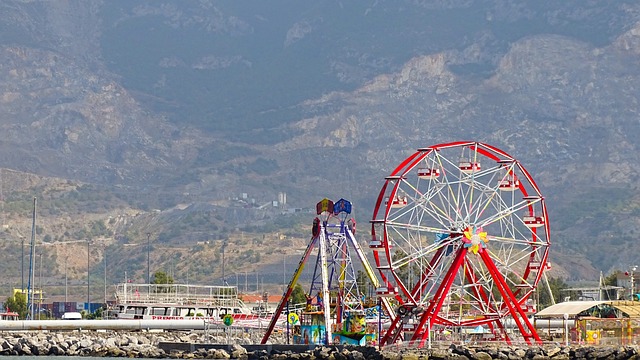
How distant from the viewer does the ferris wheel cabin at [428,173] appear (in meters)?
117

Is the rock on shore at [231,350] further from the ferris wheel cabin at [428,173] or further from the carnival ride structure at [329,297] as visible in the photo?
the ferris wheel cabin at [428,173]

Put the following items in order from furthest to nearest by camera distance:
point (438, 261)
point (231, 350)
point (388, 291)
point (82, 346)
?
point (82, 346), point (231, 350), point (388, 291), point (438, 261)

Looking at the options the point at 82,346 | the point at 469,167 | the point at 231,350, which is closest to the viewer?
the point at 469,167

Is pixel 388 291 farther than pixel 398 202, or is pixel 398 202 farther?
pixel 398 202

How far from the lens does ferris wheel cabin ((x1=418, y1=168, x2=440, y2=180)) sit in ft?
383

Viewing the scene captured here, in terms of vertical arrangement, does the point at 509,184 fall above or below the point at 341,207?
above

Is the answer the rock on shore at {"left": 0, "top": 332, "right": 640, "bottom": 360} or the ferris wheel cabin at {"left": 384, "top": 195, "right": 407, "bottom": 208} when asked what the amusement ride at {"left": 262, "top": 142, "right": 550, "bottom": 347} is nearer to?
the ferris wheel cabin at {"left": 384, "top": 195, "right": 407, "bottom": 208}

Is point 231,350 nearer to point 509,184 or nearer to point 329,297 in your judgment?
point 329,297

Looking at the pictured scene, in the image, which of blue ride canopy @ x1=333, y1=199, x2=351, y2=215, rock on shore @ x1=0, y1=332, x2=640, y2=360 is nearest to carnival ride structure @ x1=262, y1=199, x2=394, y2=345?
blue ride canopy @ x1=333, y1=199, x2=351, y2=215

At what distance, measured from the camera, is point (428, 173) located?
117m

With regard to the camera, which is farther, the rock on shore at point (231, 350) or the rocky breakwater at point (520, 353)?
the rock on shore at point (231, 350)

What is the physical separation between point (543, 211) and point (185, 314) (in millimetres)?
58908

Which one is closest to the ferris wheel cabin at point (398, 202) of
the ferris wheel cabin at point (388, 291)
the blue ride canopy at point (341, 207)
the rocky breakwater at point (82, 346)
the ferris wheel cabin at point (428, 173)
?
the ferris wheel cabin at point (428, 173)

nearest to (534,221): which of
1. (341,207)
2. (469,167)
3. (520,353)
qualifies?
(469,167)
